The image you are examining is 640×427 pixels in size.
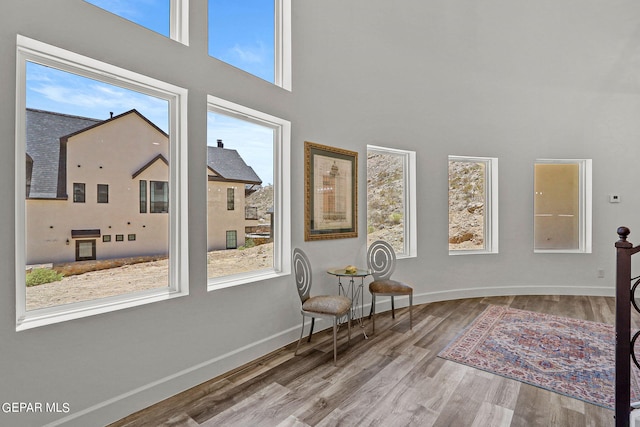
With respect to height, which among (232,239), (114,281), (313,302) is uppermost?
(232,239)

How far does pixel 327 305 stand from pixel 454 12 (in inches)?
188

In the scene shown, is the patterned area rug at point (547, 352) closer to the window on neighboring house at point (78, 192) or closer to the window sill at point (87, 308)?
the window sill at point (87, 308)

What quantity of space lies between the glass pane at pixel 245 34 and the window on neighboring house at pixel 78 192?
1497 millimetres

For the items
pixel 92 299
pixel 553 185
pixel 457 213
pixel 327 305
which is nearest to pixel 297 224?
pixel 327 305

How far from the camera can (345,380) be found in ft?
8.48

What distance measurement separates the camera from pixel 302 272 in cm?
318

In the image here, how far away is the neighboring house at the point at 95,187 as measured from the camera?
1939 mm

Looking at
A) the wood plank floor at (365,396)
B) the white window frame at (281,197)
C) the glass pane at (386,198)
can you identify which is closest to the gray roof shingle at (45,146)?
the wood plank floor at (365,396)

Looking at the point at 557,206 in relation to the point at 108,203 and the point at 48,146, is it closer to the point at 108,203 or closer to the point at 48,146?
the point at 108,203

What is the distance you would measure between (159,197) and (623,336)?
3138 millimetres

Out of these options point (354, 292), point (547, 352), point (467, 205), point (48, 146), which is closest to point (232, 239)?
point (48, 146)

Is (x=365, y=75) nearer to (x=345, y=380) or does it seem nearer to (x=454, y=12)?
(x=454, y=12)

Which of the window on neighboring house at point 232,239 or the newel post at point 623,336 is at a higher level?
the window on neighboring house at point 232,239

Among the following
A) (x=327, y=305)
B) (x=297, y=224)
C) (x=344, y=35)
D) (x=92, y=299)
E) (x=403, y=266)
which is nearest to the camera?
(x=92, y=299)
